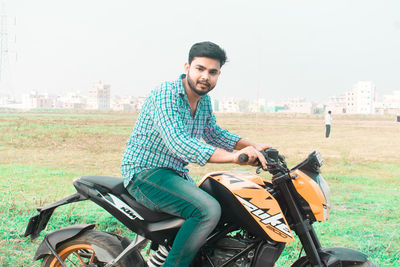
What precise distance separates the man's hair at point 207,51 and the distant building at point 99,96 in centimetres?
11493

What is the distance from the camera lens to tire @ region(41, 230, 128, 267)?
10.4ft

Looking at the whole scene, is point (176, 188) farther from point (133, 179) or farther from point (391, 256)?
point (391, 256)

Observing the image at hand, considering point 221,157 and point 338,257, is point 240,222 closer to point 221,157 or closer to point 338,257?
point 221,157

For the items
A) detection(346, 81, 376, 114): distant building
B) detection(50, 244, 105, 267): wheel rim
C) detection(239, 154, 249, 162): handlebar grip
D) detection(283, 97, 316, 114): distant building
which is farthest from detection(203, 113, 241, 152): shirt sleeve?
detection(283, 97, 316, 114): distant building

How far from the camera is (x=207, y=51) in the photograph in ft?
9.70

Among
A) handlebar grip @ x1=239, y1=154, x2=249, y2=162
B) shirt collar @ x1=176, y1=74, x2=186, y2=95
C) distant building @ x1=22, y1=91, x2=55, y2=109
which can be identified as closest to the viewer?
handlebar grip @ x1=239, y1=154, x2=249, y2=162

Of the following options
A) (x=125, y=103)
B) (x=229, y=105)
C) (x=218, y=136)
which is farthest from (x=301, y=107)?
(x=218, y=136)

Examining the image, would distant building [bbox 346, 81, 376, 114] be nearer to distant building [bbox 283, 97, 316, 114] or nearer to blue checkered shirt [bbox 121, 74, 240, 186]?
distant building [bbox 283, 97, 316, 114]

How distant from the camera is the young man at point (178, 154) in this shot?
9.11ft

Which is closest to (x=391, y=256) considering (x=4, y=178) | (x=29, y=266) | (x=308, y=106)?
(x=29, y=266)

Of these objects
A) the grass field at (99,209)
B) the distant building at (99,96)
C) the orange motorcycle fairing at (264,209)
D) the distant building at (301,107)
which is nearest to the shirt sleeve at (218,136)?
the orange motorcycle fairing at (264,209)

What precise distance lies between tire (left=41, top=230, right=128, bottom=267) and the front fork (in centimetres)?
119

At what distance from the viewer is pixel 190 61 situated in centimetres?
305

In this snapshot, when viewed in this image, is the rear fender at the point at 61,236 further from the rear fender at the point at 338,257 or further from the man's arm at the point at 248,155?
the rear fender at the point at 338,257
